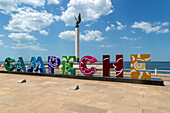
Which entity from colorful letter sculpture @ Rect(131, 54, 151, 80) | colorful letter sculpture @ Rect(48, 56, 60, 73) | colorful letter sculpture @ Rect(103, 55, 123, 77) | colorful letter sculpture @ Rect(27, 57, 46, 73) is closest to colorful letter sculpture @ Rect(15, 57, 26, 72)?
colorful letter sculpture @ Rect(27, 57, 46, 73)

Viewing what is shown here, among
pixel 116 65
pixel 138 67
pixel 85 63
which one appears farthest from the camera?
pixel 85 63

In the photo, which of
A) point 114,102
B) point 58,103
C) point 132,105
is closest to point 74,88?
point 58,103

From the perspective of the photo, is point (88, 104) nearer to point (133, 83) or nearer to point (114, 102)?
point (114, 102)

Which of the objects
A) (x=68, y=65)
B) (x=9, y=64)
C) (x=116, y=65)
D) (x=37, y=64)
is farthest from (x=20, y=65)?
(x=116, y=65)

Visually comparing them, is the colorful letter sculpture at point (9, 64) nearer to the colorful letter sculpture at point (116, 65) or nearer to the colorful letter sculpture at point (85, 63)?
the colorful letter sculpture at point (85, 63)

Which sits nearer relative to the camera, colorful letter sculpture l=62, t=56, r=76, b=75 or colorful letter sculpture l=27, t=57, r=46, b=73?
colorful letter sculpture l=62, t=56, r=76, b=75

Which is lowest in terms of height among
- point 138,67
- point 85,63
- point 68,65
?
point 138,67

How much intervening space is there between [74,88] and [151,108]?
16.6ft

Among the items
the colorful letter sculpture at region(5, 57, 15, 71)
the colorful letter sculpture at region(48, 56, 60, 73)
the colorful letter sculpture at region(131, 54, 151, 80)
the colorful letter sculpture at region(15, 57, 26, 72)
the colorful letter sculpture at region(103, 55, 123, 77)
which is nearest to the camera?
the colorful letter sculpture at region(131, 54, 151, 80)

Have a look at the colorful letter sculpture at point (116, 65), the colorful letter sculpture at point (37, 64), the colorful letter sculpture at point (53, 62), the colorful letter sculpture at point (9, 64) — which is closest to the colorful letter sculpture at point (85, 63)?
the colorful letter sculpture at point (116, 65)

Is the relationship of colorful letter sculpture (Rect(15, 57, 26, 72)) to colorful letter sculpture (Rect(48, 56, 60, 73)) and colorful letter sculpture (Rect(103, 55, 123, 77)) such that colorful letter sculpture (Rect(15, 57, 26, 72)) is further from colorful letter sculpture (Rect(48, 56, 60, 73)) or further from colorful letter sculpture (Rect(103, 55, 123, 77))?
colorful letter sculpture (Rect(103, 55, 123, 77))

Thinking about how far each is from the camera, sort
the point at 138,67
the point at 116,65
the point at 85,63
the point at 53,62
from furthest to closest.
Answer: the point at 53,62, the point at 85,63, the point at 116,65, the point at 138,67

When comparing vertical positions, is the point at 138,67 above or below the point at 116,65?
below

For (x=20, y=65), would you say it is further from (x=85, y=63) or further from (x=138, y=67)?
(x=138, y=67)
